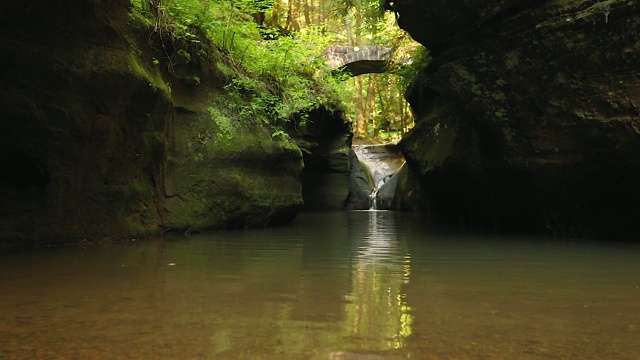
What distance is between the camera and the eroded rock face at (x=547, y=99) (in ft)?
23.4

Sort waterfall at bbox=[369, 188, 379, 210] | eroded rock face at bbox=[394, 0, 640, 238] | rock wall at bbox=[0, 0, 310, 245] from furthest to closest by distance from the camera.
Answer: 1. waterfall at bbox=[369, 188, 379, 210]
2. eroded rock face at bbox=[394, 0, 640, 238]
3. rock wall at bbox=[0, 0, 310, 245]

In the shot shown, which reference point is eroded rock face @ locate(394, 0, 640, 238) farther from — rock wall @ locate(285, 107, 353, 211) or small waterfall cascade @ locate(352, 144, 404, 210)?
small waterfall cascade @ locate(352, 144, 404, 210)

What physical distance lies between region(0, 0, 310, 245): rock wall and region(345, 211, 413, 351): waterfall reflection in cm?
339

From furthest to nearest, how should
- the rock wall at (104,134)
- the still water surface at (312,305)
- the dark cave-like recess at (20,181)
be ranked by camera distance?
the dark cave-like recess at (20,181) → the rock wall at (104,134) → the still water surface at (312,305)

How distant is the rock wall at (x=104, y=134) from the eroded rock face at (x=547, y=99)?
14.2 feet

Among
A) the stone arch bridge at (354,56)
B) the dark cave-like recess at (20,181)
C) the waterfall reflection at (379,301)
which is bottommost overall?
the waterfall reflection at (379,301)

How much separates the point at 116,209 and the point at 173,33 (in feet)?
10.0

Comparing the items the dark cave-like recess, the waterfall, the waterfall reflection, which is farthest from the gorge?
the waterfall

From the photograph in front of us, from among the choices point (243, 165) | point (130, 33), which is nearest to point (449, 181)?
point (243, 165)

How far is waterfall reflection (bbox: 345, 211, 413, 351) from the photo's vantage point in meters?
2.31

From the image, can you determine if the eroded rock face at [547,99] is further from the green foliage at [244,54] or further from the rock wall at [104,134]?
the rock wall at [104,134]

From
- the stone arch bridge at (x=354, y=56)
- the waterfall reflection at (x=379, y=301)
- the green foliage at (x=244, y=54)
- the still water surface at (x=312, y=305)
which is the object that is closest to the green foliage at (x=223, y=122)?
the green foliage at (x=244, y=54)

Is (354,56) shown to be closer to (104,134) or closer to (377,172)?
(377,172)

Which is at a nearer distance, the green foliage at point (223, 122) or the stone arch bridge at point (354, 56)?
the green foliage at point (223, 122)
